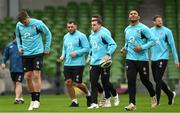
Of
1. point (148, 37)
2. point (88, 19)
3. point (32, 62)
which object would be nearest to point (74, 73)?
point (32, 62)

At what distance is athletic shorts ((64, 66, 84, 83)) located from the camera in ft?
52.5

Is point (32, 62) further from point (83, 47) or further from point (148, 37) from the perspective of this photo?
point (148, 37)

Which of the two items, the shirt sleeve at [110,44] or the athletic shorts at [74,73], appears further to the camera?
the athletic shorts at [74,73]

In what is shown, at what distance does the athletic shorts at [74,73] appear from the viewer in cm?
1602

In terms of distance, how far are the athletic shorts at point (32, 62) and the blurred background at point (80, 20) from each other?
10128 mm

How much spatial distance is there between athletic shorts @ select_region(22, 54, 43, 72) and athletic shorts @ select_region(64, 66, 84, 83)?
3.92 ft

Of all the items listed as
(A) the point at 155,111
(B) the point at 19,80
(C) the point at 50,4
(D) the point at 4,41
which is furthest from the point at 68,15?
(A) the point at 155,111

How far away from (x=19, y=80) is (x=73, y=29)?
3841 millimetres

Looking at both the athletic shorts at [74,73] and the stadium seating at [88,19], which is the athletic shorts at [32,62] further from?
the stadium seating at [88,19]

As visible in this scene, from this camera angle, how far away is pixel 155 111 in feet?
46.6

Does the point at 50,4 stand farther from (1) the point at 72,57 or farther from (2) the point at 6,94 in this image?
(1) the point at 72,57

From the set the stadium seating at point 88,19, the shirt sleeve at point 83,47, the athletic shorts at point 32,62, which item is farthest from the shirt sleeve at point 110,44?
the stadium seating at point 88,19

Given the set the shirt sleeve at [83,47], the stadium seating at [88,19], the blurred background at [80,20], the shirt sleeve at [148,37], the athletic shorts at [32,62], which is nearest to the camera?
the shirt sleeve at [148,37]

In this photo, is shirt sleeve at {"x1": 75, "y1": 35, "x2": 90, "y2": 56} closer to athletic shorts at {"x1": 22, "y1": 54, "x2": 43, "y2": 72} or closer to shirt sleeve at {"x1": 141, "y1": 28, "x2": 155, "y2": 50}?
athletic shorts at {"x1": 22, "y1": 54, "x2": 43, "y2": 72}
